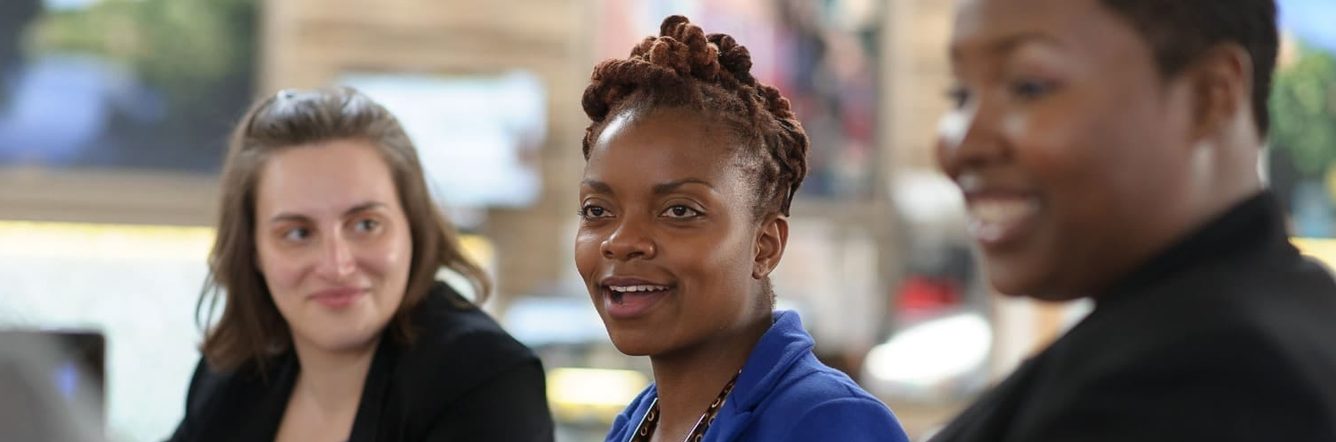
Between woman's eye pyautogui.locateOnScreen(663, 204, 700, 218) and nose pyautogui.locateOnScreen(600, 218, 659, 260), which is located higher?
woman's eye pyautogui.locateOnScreen(663, 204, 700, 218)

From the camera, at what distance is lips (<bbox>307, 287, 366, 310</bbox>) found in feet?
6.08

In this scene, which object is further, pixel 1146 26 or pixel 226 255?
pixel 226 255

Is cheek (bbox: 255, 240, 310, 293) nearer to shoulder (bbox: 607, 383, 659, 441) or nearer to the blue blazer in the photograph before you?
shoulder (bbox: 607, 383, 659, 441)

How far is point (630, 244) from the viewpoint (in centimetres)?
128

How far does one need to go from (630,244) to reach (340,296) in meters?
0.68

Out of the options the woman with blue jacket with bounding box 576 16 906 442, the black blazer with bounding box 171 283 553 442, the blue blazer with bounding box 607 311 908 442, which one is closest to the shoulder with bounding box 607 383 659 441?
the woman with blue jacket with bounding box 576 16 906 442

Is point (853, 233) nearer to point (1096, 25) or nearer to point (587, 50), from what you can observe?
point (587, 50)

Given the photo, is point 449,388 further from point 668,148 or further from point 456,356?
point 668,148

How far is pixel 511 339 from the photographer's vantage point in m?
1.85

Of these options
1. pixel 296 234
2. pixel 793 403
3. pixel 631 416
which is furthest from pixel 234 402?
pixel 793 403

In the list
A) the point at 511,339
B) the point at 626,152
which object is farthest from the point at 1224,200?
the point at 511,339

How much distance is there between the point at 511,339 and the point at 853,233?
18.7ft

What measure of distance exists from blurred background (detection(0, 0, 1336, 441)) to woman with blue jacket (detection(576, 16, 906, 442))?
4747 mm

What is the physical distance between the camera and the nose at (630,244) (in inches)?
50.2
